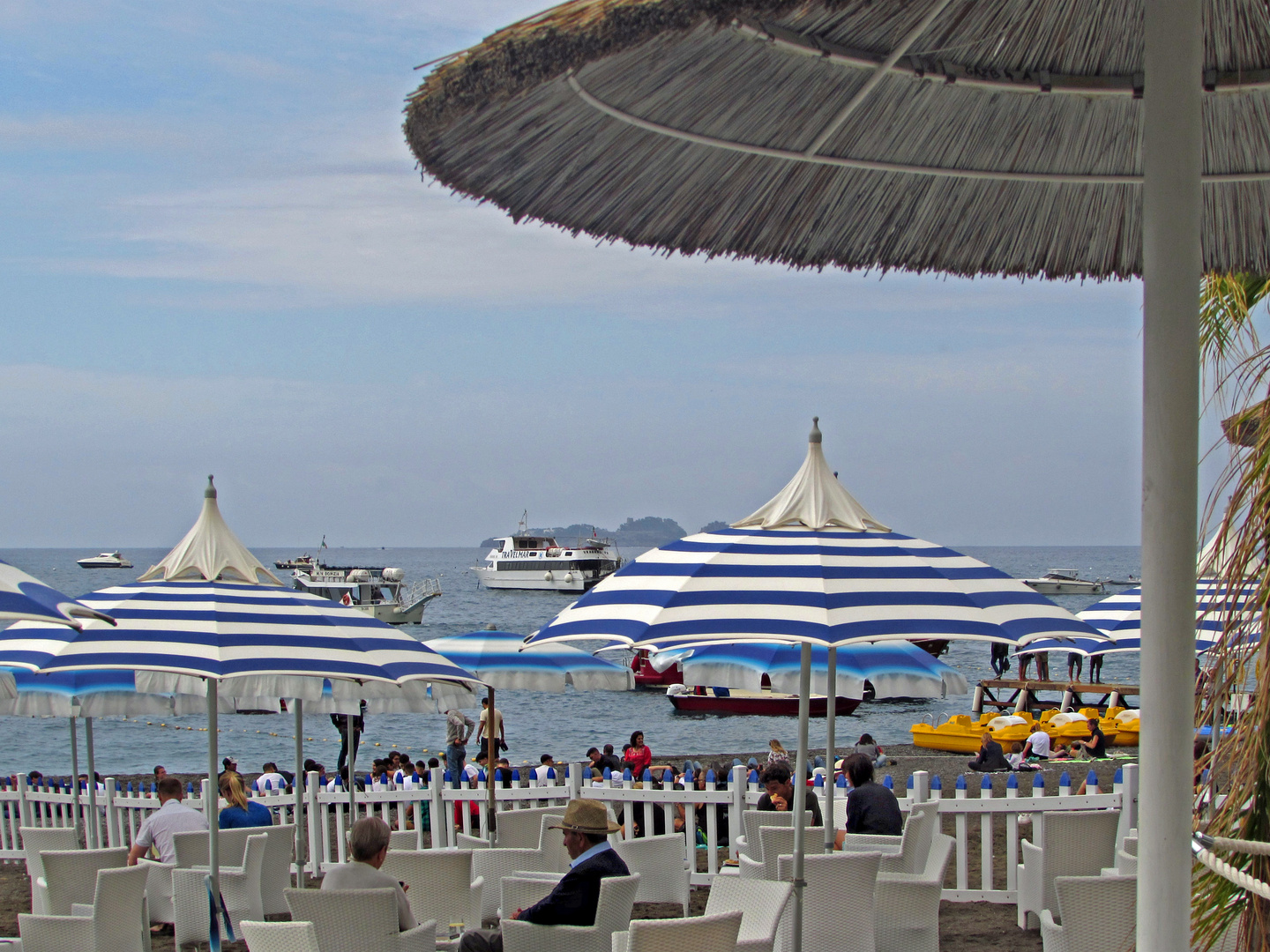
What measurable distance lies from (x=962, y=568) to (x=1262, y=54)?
3.08m

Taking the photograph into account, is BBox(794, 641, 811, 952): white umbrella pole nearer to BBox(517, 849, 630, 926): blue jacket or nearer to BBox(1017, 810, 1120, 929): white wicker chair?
BBox(517, 849, 630, 926): blue jacket

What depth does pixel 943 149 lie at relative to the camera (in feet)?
12.8

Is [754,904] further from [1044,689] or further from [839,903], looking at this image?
[1044,689]

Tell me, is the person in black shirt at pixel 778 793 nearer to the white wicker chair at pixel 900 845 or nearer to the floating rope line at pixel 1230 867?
the white wicker chair at pixel 900 845

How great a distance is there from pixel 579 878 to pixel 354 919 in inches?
39.8

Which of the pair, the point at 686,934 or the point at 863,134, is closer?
the point at 863,134

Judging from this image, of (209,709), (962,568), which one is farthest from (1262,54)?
(209,709)

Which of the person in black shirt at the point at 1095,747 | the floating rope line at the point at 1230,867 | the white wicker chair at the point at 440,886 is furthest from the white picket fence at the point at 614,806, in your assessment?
the person in black shirt at the point at 1095,747

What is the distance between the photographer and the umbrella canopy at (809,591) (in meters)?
5.57

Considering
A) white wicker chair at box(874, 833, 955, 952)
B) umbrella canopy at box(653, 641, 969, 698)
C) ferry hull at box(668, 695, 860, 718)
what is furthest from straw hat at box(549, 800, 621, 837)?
ferry hull at box(668, 695, 860, 718)

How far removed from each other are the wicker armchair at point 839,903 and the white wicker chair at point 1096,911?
110cm

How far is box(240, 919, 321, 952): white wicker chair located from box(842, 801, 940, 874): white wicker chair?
3.55 meters

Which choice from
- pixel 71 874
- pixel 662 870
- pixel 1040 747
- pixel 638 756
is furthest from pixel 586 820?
pixel 1040 747

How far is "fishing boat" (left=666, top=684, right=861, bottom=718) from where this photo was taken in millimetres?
41375
